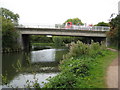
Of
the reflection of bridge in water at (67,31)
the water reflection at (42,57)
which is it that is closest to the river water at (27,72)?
the water reflection at (42,57)

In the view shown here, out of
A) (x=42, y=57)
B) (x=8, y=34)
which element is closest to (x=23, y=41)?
(x=8, y=34)

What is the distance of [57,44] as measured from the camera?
2196 inches

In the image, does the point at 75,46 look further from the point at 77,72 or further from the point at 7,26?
the point at 7,26

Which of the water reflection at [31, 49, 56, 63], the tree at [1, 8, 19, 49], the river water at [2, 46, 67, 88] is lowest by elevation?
Answer: the water reflection at [31, 49, 56, 63]

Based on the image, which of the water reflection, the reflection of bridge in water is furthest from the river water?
the reflection of bridge in water

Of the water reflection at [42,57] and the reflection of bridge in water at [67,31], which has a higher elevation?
the reflection of bridge in water at [67,31]

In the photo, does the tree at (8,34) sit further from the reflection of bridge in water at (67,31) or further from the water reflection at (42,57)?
the water reflection at (42,57)

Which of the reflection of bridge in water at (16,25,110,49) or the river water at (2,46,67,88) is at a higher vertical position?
the reflection of bridge in water at (16,25,110,49)

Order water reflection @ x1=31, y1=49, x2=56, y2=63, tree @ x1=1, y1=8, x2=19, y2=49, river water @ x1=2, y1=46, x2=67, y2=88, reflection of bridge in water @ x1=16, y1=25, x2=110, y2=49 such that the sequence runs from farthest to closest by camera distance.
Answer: reflection of bridge in water @ x1=16, y1=25, x2=110, y2=49, tree @ x1=1, y1=8, x2=19, y2=49, water reflection @ x1=31, y1=49, x2=56, y2=63, river water @ x1=2, y1=46, x2=67, y2=88

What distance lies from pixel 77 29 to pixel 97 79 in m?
28.6

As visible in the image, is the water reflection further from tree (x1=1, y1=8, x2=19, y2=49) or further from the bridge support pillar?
the bridge support pillar

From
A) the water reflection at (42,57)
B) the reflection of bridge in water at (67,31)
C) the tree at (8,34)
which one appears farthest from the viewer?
the reflection of bridge in water at (67,31)

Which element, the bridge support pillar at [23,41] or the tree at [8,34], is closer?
the tree at [8,34]

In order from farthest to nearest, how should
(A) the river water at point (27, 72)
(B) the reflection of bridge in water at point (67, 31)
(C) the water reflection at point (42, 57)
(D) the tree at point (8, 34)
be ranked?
(B) the reflection of bridge in water at point (67, 31) → (D) the tree at point (8, 34) → (C) the water reflection at point (42, 57) → (A) the river water at point (27, 72)
